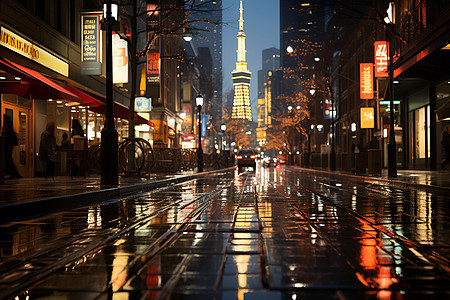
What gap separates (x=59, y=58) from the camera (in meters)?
22.4

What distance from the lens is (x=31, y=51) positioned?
19.4 m

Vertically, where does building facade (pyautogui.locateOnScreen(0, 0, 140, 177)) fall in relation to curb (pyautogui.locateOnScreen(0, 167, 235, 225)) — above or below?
above

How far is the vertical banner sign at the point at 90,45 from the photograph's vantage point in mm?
24222

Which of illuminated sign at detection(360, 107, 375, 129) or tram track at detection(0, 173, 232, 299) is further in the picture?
illuminated sign at detection(360, 107, 375, 129)

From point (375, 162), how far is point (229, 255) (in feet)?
76.1

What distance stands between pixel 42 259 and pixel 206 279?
185cm

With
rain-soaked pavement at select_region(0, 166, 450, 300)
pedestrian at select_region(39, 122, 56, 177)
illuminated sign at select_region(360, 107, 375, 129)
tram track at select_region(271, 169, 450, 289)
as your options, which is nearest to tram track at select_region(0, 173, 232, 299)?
rain-soaked pavement at select_region(0, 166, 450, 300)

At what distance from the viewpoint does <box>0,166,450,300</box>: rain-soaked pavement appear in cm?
375

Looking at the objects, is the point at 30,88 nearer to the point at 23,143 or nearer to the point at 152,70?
the point at 23,143

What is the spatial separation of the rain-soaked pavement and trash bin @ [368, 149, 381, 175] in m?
18.0

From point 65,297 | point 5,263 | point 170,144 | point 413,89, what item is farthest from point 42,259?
point 170,144

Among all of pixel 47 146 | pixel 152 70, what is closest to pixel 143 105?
pixel 152 70

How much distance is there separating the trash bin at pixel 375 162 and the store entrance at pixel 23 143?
17.0 metres

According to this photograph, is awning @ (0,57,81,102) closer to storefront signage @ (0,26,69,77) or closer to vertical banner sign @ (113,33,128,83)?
storefront signage @ (0,26,69,77)
